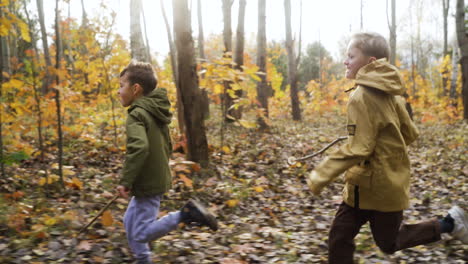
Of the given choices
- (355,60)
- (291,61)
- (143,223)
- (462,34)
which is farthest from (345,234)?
(291,61)

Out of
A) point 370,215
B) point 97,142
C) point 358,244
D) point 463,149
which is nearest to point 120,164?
point 97,142

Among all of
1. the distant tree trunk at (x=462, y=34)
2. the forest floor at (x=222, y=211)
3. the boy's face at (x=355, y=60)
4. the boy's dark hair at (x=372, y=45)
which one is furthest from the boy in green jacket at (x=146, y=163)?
the distant tree trunk at (x=462, y=34)

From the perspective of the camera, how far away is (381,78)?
2.34 meters

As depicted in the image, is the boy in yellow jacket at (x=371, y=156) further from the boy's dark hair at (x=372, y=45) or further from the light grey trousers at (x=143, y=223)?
the light grey trousers at (x=143, y=223)

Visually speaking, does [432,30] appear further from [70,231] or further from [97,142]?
[70,231]

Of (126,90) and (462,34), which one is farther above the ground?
(462,34)

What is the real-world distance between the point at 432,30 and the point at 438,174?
43.7m

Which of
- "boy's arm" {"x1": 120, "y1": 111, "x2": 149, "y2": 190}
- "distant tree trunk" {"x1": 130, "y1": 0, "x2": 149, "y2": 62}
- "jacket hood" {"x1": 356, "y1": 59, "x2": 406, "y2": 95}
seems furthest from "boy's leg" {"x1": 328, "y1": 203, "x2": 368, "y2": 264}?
"distant tree trunk" {"x1": 130, "y1": 0, "x2": 149, "y2": 62}

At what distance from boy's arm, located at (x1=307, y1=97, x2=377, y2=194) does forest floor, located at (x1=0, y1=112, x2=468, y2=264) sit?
1.43 metres

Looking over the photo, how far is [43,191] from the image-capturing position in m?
4.65

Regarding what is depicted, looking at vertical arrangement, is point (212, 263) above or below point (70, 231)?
below

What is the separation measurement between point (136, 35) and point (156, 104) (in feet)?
19.0

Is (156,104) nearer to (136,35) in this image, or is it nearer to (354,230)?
(354,230)

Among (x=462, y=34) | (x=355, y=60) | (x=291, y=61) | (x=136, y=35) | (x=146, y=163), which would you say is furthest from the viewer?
(x=291, y=61)
